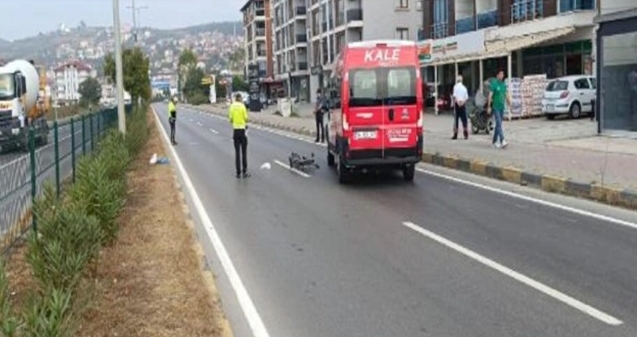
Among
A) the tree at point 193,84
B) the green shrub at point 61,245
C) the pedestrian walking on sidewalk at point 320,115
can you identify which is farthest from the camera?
the tree at point 193,84

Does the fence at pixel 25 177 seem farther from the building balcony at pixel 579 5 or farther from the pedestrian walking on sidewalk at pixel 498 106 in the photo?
the building balcony at pixel 579 5

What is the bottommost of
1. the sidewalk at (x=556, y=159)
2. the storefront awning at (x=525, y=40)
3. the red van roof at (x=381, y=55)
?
the sidewalk at (x=556, y=159)

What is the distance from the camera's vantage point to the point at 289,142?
2956cm

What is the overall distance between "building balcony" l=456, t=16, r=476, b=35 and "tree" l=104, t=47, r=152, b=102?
19.5 meters

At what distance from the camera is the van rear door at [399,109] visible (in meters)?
15.5

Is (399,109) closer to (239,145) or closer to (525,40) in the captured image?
(239,145)

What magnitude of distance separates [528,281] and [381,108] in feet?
27.4

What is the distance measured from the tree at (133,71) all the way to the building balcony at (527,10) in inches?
872

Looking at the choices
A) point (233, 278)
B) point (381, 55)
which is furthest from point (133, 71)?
point (233, 278)

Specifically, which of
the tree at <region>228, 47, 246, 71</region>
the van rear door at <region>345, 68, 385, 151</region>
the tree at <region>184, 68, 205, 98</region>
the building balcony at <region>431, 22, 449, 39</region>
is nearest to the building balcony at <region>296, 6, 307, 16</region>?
the tree at <region>184, 68, 205, 98</region>

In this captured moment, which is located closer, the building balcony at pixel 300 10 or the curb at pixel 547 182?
the curb at pixel 547 182

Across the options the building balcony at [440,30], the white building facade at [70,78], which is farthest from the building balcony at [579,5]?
the white building facade at [70,78]

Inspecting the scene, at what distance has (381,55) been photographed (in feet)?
51.4

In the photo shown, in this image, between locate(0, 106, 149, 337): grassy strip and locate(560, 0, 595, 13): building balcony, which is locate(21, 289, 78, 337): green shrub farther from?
locate(560, 0, 595, 13): building balcony
